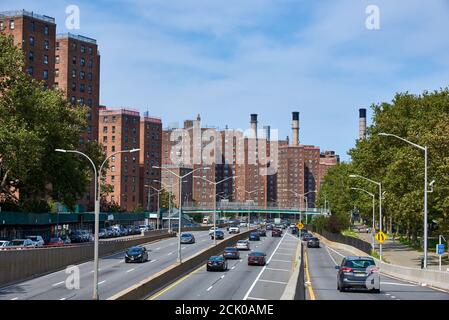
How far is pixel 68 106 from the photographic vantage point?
80.2 meters

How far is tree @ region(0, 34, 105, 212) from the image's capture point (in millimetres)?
61000

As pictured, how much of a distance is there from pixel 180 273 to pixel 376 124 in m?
41.1

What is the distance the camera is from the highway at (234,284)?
107 ft

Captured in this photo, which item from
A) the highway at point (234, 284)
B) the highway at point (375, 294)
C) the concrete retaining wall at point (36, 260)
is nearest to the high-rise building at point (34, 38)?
the concrete retaining wall at point (36, 260)

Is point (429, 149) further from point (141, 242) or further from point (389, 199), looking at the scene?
point (141, 242)

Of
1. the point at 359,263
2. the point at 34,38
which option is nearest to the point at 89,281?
the point at 359,263

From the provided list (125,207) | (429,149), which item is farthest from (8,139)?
(125,207)

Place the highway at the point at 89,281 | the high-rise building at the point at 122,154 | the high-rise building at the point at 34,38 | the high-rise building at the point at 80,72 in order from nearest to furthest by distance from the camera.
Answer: the highway at the point at 89,281 < the high-rise building at the point at 34,38 < the high-rise building at the point at 80,72 < the high-rise building at the point at 122,154

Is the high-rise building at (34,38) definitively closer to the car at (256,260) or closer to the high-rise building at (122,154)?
the high-rise building at (122,154)

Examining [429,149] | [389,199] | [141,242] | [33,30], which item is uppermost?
[33,30]

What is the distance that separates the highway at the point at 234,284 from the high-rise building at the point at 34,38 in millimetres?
68179

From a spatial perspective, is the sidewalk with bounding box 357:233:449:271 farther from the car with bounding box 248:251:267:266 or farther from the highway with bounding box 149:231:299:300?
the car with bounding box 248:251:267:266

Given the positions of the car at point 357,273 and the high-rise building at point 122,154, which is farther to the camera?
the high-rise building at point 122,154

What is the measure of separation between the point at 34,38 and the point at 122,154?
53642mm
